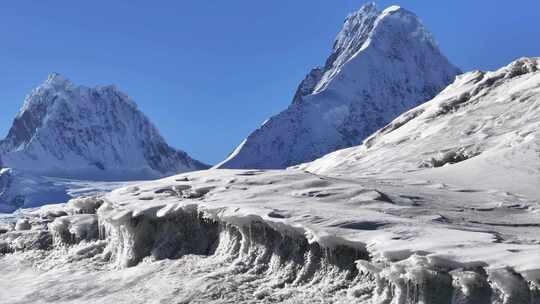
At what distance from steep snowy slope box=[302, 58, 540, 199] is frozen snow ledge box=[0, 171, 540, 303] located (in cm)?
830

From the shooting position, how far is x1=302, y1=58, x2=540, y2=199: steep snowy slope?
29.7m

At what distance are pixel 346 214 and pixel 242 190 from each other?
6.22 metres

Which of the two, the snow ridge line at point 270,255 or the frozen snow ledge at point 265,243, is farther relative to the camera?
the frozen snow ledge at point 265,243

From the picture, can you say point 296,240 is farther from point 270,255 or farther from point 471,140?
point 471,140

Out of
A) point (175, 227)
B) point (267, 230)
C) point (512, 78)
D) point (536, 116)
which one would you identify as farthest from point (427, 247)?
point (512, 78)

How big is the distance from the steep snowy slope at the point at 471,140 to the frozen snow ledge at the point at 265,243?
8303 mm

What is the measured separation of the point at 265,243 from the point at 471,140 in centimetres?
2224

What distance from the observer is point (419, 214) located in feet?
67.8

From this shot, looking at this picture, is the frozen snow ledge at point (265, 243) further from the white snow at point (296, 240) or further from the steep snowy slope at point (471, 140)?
the steep snowy slope at point (471, 140)

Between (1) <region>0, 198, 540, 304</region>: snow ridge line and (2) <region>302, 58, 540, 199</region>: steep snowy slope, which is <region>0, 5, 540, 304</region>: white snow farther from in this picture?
(2) <region>302, 58, 540, 199</region>: steep snowy slope

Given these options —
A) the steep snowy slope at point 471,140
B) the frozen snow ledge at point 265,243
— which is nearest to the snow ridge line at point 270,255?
the frozen snow ledge at point 265,243

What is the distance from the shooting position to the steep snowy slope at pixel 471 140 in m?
29.7

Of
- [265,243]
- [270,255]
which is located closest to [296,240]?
[270,255]

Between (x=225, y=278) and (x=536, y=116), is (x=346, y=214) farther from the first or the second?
(x=536, y=116)
